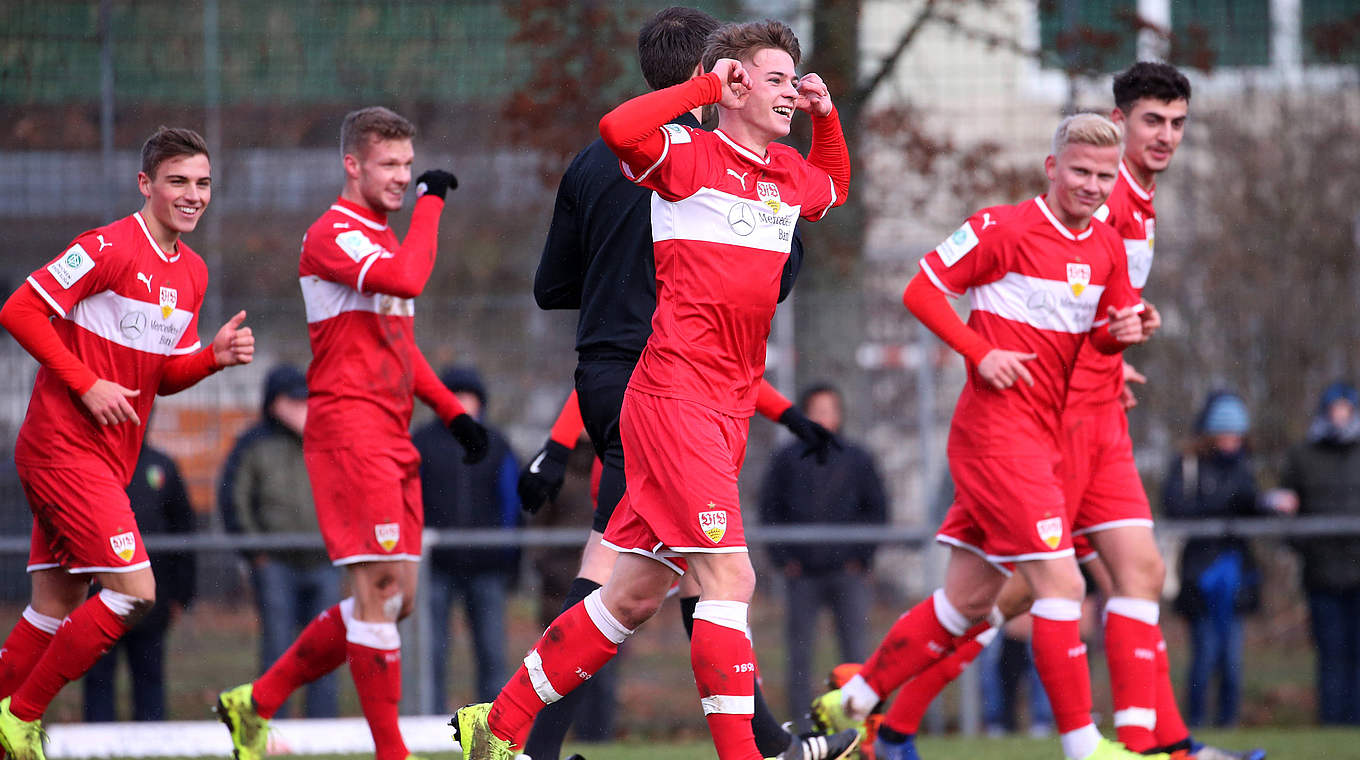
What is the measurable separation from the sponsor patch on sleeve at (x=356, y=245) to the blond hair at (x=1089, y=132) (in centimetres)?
258

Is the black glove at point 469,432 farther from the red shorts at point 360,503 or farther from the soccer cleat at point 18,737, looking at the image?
the soccer cleat at point 18,737

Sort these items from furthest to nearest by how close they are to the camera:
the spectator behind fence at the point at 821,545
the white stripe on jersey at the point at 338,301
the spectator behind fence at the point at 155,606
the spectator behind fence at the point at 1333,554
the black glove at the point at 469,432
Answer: the spectator behind fence at the point at 1333,554
the spectator behind fence at the point at 821,545
the spectator behind fence at the point at 155,606
the black glove at the point at 469,432
the white stripe on jersey at the point at 338,301

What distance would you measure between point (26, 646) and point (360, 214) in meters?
2.04

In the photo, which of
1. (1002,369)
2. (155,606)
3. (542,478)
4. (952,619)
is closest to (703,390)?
(542,478)

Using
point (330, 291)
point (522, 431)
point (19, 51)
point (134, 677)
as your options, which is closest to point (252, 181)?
point (19, 51)

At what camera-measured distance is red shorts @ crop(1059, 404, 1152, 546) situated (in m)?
5.74

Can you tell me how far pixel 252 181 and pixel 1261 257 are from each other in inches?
261

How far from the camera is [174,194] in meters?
5.65

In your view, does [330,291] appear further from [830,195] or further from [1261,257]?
[1261,257]

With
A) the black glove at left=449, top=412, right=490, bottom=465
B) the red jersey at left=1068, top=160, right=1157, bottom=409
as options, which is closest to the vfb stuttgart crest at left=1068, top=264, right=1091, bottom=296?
the red jersey at left=1068, top=160, right=1157, bottom=409

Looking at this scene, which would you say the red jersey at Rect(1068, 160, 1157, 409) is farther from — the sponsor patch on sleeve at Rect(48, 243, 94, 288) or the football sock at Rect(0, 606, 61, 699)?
the football sock at Rect(0, 606, 61, 699)

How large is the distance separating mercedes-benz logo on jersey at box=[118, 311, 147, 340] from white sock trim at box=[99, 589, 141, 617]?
95 centimetres

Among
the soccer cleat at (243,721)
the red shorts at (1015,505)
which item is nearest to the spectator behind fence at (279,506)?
the soccer cleat at (243,721)

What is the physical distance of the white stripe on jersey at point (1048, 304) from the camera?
5.69 meters
